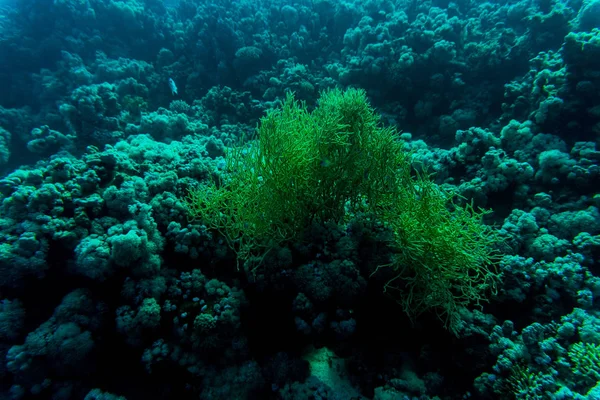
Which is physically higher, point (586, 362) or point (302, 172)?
point (302, 172)

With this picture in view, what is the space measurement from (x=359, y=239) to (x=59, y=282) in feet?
13.0

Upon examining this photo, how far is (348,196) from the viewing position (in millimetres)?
4254

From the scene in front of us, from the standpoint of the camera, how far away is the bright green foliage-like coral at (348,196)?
344 cm

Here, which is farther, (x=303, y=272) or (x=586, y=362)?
(x=303, y=272)

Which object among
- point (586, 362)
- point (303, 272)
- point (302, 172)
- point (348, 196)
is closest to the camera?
point (586, 362)

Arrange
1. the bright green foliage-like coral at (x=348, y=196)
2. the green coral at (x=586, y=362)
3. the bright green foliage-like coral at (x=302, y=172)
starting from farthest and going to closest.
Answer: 1. the bright green foliage-like coral at (x=302, y=172)
2. the bright green foliage-like coral at (x=348, y=196)
3. the green coral at (x=586, y=362)

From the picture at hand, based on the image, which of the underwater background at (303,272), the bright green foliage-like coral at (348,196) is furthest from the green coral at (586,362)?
the bright green foliage-like coral at (348,196)

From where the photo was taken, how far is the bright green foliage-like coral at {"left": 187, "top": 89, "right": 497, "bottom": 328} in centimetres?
344

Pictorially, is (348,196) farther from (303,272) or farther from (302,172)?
(303,272)

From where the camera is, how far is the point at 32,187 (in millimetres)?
3842

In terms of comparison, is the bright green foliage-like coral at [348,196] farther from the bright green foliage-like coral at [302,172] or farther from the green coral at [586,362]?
the green coral at [586,362]

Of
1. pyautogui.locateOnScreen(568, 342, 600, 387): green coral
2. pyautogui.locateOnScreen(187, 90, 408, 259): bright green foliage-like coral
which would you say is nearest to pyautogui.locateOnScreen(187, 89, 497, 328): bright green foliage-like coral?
pyautogui.locateOnScreen(187, 90, 408, 259): bright green foliage-like coral

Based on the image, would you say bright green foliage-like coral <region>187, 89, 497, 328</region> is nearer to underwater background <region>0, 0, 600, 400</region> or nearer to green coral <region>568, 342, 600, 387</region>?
underwater background <region>0, 0, 600, 400</region>

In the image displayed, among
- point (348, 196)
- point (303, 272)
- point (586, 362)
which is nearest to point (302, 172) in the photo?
point (348, 196)
